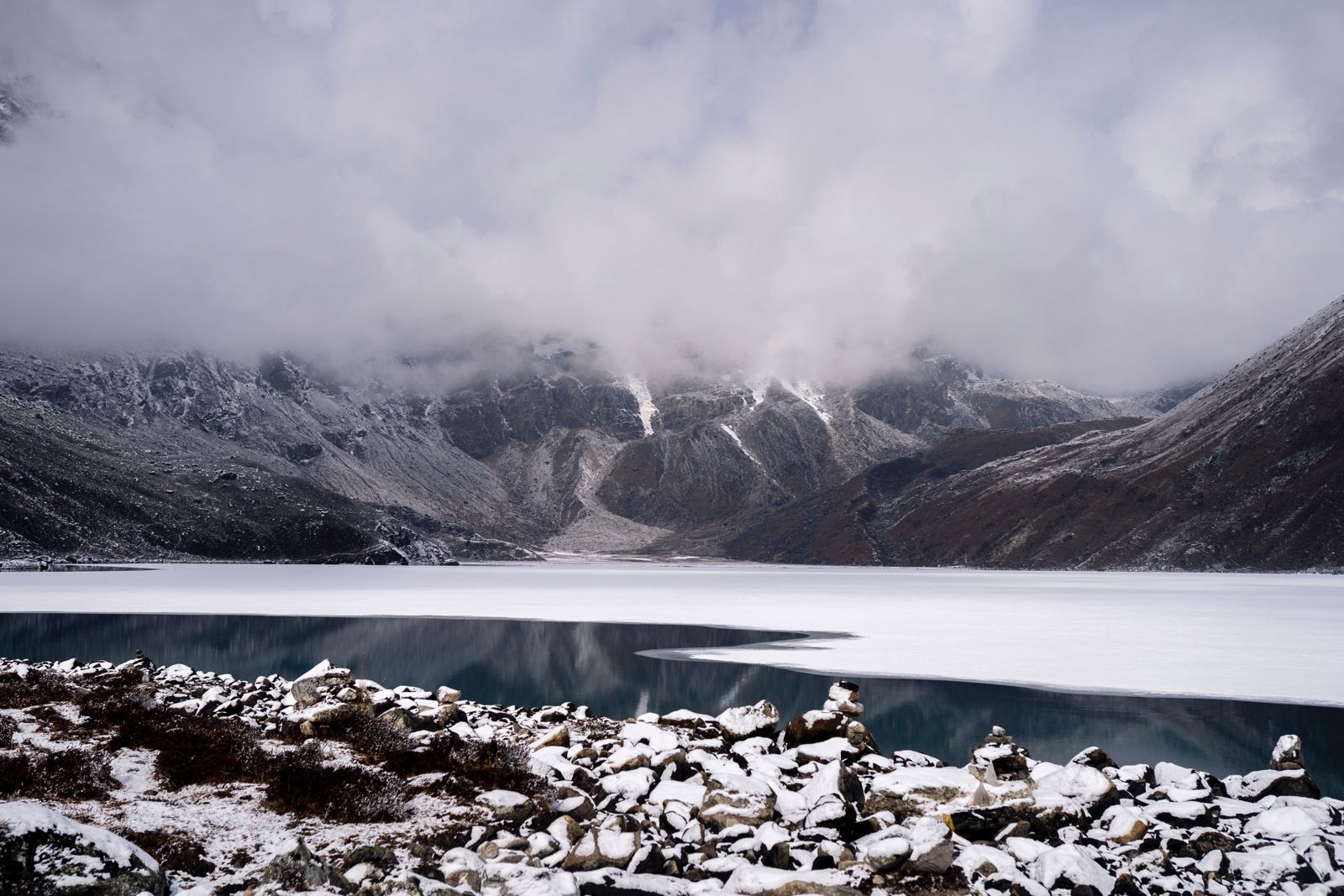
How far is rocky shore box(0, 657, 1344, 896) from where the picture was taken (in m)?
10.5

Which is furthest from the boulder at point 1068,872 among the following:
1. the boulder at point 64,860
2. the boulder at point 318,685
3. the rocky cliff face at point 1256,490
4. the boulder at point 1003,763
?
the rocky cliff face at point 1256,490

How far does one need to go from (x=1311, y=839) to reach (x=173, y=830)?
17794 millimetres

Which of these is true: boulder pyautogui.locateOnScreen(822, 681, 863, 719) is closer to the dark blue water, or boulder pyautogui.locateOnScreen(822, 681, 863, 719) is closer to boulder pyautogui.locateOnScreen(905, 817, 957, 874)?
the dark blue water

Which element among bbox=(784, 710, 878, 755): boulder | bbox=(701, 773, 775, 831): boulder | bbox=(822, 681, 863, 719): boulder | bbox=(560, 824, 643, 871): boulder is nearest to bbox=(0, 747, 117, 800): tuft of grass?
bbox=(560, 824, 643, 871): boulder

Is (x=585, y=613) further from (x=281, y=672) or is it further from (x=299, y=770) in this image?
(x=299, y=770)

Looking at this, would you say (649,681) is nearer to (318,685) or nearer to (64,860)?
(318,685)

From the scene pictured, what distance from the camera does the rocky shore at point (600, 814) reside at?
34.6ft

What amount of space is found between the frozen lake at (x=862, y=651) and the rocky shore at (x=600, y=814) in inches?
341

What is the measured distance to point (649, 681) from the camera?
123 ft

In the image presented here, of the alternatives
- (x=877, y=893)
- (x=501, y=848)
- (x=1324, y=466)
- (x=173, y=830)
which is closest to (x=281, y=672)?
(x=173, y=830)

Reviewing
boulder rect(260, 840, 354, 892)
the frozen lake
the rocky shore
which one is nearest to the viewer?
boulder rect(260, 840, 354, 892)

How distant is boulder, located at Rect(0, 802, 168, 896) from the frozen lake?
2022cm

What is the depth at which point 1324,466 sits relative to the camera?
529 ft

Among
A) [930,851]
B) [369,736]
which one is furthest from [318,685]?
[930,851]
